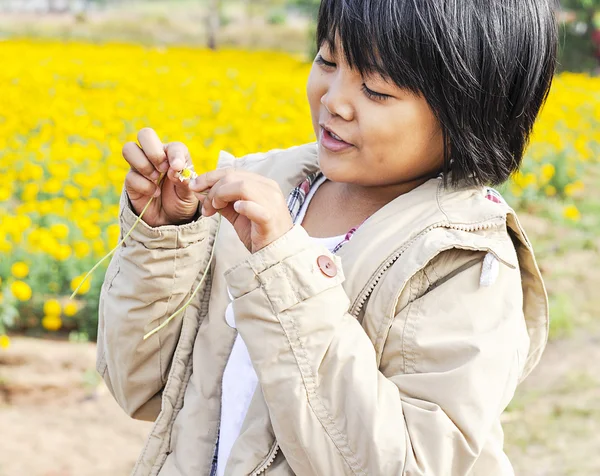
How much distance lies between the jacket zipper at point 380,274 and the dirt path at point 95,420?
1.73m

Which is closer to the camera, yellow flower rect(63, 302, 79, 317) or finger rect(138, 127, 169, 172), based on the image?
finger rect(138, 127, 169, 172)

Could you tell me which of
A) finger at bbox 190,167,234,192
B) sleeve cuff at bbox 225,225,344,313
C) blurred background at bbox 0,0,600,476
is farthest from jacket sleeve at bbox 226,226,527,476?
blurred background at bbox 0,0,600,476

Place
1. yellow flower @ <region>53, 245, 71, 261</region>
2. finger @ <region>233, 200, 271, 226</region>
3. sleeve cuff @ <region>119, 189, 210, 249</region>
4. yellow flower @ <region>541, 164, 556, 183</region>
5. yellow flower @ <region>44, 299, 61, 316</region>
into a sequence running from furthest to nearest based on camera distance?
yellow flower @ <region>541, 164, 556, 183</region>, yellow flower @ <region>53, 245, 71, 261</region>, yellow flower @ <region>44, 299, 61, 316</region>, sleeve cuff @ <region>119, 189, 210, 249</region>, finger @ <region>233, 200, 271, 226</region>

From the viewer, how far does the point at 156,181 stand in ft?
4.32

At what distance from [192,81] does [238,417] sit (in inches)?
322

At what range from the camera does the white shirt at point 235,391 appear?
1.33 metres

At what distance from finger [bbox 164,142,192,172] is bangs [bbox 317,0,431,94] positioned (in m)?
0.30

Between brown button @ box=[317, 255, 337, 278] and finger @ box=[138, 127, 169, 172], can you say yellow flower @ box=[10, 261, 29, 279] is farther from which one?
brown button @ box=[317, 255, 337, 278]

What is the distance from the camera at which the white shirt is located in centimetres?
133

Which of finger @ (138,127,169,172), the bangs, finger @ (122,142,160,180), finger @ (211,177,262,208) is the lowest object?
finger @ (122,142,160,180)

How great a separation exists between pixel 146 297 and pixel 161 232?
0.12 metres

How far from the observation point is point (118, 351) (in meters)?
1.42

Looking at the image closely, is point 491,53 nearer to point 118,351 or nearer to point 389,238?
point 389,238

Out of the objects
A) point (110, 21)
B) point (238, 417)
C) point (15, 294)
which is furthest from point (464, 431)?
point (110, 21)
